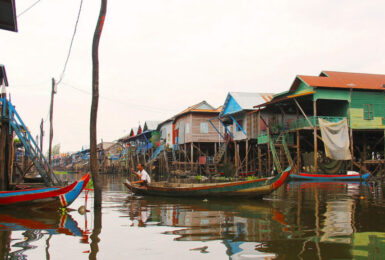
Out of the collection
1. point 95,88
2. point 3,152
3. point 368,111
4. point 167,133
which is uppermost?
point 368,111

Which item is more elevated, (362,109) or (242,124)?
(362,109)

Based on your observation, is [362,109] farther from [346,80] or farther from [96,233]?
[96,233]

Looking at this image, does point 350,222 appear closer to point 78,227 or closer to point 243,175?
point 78,227

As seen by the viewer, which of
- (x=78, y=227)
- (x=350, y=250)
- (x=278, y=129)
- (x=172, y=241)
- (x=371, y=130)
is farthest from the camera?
(x=278, y=129)

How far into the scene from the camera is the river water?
211 inches

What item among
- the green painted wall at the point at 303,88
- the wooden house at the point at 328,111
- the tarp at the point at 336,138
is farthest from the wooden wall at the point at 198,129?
the tarp at the point at 336,138

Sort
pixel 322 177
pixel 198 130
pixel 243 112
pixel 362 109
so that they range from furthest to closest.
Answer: pixel 198 130
pixel 243 112
pixel 362 109
pixel 322 177

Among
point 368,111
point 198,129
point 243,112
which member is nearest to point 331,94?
point 368,111

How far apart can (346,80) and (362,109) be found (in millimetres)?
2233

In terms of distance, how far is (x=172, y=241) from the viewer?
20.2 ft

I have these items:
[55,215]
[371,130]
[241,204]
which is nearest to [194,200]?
[241,204]

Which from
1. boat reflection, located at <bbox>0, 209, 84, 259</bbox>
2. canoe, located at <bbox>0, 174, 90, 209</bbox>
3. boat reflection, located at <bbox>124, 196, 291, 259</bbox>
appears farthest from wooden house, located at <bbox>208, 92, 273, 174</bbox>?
boat reflection, located at <bbox>0, 209, 84, 259</bbox>

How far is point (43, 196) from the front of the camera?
32.8 ft

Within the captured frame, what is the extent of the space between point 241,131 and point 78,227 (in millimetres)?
21426
